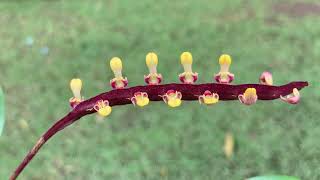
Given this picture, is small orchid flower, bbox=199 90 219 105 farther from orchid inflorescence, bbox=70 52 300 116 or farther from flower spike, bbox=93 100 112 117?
flower spike, bbox=93 100 112 117

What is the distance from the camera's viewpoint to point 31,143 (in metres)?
2.32

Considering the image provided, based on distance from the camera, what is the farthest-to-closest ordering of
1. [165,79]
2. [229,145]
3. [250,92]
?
1. [165,79]
2. [229,145]
3. [250,92]

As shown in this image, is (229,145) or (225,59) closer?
(225,59)

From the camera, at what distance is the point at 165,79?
2.62m

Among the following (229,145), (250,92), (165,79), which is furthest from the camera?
(165,79)

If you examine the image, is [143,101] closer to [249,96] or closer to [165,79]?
[249,96]

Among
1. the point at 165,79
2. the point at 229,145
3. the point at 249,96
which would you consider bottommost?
the point at 249,96

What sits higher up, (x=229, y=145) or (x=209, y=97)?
(x=229, y=145)

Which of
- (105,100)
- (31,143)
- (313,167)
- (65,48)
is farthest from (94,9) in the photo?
(105,100)

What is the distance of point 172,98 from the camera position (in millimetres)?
838

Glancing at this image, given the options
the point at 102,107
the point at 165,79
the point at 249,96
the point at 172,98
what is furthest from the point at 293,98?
the point at 165,79

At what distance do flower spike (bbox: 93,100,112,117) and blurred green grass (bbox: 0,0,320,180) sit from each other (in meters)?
1.23

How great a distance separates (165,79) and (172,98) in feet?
5.87

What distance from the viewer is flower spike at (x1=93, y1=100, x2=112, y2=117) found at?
2.82 ft
